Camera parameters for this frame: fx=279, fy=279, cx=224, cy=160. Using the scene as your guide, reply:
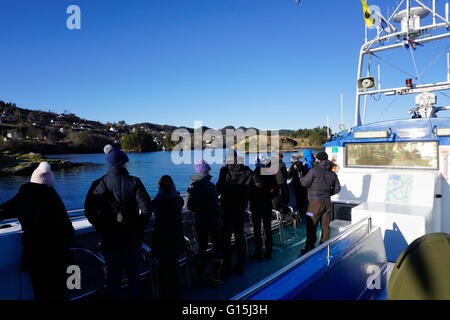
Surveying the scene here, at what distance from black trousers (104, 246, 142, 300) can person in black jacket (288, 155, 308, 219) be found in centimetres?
408

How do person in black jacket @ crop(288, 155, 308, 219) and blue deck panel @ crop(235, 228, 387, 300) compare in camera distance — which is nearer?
blue deck panel @ crop(235, 228, 387, 300)

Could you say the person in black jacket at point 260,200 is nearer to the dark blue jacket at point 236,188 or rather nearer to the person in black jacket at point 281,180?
the dark blue jacket at point 236,188

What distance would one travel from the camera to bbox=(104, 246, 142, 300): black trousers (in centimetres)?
237

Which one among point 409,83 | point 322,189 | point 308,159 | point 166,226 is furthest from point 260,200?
point 409,83

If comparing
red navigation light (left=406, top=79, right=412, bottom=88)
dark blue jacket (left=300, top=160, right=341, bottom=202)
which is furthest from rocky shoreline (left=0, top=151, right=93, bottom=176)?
red navigation light (left=406, top=79, right=412, bottom=88)

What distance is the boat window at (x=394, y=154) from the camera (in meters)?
4.80

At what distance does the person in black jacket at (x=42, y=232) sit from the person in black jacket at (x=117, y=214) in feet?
0.85

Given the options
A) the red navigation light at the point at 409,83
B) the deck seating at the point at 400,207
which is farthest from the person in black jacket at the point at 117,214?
the red navigation light at the point at 409,83

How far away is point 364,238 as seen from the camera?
9.89ft

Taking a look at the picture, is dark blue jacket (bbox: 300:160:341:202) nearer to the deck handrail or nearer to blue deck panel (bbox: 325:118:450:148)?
the deck handrail

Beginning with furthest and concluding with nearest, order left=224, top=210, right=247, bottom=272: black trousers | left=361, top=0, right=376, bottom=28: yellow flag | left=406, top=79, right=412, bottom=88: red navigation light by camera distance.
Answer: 1. left=361, top=0, right=376, bottom=28: yellow flag
2. left=406, top=79, right=412, bottom=88: red navigation light
3. left=224, top=210, right=247, bottom=272: black trousers

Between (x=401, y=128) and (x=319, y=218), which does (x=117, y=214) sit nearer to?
(x=319, y=218)
